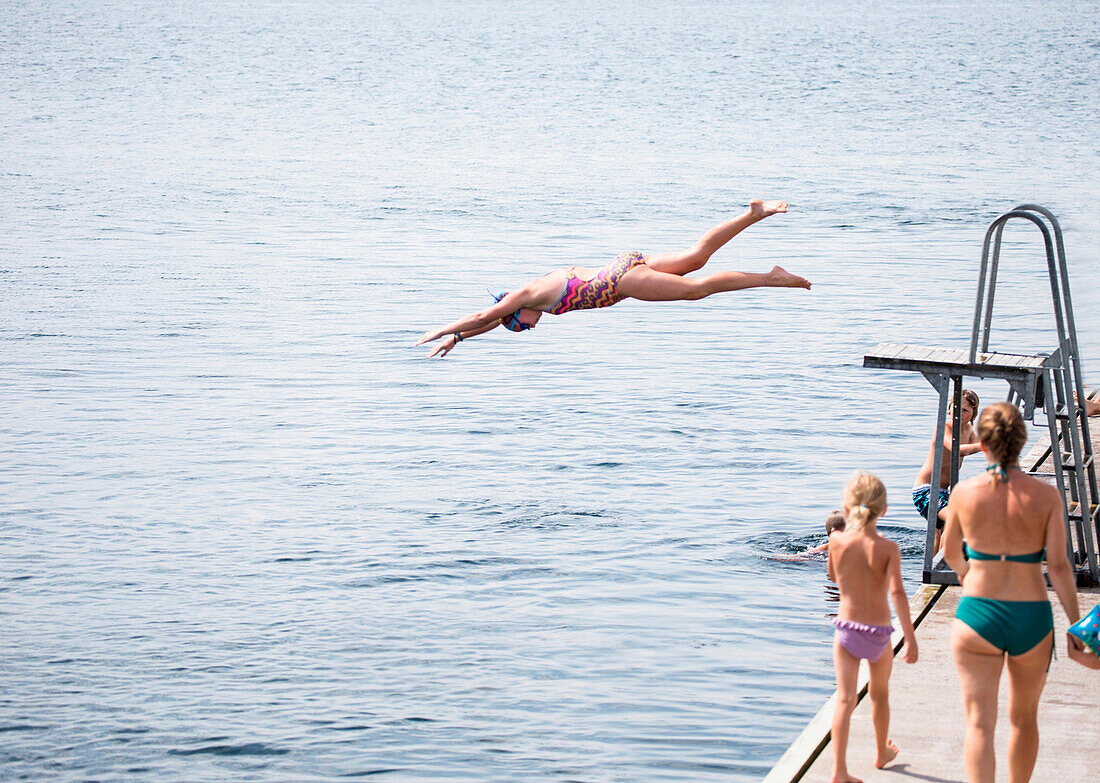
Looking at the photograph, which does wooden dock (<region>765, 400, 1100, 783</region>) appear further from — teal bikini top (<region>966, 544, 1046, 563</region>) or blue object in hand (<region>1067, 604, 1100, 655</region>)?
teal bikini top (<region>966, 544, 1046, 563</region>)

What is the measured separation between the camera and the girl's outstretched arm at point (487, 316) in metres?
9.09

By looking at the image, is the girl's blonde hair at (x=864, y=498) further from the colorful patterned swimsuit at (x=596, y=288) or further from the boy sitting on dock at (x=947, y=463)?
the boy sitting on dock at (x=947, y=463)

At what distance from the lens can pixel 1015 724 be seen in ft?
20.8

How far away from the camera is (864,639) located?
7.09 m

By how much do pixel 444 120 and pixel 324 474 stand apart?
54.9 metres

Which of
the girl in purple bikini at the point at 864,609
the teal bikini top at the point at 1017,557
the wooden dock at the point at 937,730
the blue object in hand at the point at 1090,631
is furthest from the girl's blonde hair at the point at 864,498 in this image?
the wooden dock at the point at 937,730

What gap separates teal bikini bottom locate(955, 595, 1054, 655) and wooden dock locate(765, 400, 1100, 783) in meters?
1.22

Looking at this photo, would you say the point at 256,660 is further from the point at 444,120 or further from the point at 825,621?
the point at 444,120

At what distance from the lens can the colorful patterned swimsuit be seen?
9.43 metres

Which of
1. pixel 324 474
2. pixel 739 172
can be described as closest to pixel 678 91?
pixel 739 172

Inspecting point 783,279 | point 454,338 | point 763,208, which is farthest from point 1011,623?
point 454,338

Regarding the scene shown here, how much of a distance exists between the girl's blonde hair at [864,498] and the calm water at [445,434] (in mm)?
3030

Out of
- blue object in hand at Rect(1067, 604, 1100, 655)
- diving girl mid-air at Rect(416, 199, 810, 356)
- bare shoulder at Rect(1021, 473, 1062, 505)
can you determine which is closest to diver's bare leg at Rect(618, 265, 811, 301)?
diving girl mid-air at Rect(416, 199, 810, 356)

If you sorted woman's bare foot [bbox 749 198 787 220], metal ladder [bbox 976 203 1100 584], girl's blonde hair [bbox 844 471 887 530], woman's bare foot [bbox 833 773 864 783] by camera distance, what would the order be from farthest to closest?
metal ladder [bbox 976 203 1100 584] → woman's bare foot [bbox 749 198 787 220] → woman's bare foot [bbox 833 773 864 783] → girl's blonde hair [bbox 844 471 887 530]
